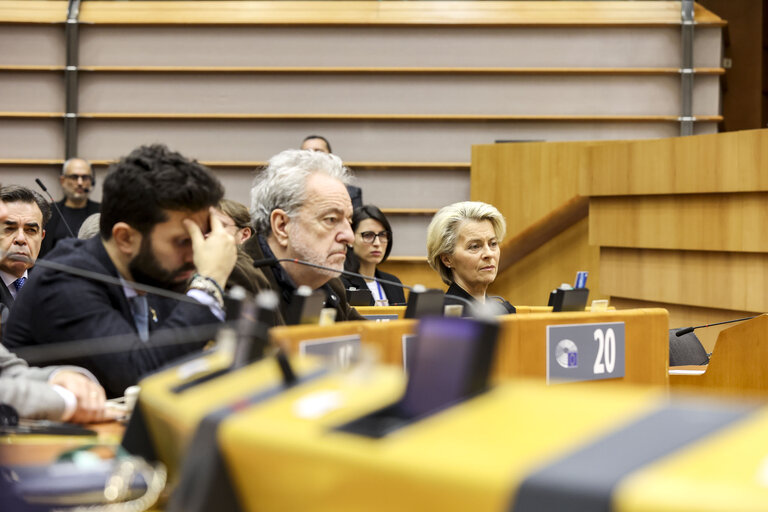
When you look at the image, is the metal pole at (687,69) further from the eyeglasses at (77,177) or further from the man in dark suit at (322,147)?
the eyeglasses at (77,177)

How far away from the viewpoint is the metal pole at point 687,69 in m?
5.71

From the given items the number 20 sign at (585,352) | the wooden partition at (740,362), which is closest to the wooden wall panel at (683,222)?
the wooden partition at (740,362)

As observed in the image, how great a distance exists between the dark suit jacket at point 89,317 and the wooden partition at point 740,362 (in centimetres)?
165

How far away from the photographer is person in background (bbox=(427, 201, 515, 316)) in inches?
111

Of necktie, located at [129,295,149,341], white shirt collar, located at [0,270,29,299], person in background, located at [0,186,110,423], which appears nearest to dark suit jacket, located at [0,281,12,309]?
white shirt collar, located at [0,270,29,299]

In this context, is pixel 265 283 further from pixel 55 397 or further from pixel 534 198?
pixel 534 198

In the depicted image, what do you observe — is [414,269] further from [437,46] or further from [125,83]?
[125,83]

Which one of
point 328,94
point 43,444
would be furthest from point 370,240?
point 43,444

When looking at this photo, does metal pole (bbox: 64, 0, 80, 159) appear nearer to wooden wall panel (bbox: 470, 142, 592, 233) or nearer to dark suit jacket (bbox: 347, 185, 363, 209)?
dark suit jacket (bbox: 347, 185, 363, 209)

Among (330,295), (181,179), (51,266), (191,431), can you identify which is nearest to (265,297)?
(191,431)

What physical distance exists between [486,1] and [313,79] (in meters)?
1.30

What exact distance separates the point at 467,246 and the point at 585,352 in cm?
105

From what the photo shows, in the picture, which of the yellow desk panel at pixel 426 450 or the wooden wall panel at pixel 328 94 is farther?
the wooden wall panel at pixel 328 94

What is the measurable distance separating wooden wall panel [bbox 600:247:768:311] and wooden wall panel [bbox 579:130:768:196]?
1.05 ft
